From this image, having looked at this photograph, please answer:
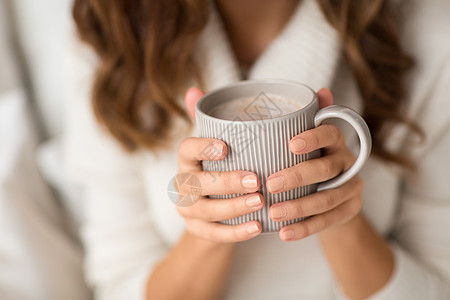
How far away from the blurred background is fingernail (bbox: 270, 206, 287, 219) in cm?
55

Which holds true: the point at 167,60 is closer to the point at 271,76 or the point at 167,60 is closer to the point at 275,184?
the point at 271,76

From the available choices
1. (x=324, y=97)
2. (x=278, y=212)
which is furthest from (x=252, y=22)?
(x=278, y=212)

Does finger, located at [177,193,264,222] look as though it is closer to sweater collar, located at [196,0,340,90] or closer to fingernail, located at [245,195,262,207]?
fingernail, located at [245,195,262,207]

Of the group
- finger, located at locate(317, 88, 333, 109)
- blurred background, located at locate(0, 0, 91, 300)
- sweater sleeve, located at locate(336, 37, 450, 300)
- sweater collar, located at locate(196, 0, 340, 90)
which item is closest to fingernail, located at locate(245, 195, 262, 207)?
finger, located at locate(317, 88, 333, 109)

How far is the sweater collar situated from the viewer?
58 cm

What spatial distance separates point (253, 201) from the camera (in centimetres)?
35

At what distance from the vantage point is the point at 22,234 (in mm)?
763

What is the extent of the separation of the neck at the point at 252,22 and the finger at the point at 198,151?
391 mm

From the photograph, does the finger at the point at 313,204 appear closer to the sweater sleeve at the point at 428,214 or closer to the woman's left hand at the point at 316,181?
the woman's left hand at the point at 316,181

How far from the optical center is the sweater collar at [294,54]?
58cm

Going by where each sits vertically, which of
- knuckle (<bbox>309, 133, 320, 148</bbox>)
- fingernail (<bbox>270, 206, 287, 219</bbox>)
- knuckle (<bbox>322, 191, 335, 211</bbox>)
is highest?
knuckle (<bbox>309, 133, 320, 148</bbox>)

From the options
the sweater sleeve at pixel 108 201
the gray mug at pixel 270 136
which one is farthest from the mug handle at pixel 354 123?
the sweater sleeve at pixel 108 201

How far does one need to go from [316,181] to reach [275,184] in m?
0.04

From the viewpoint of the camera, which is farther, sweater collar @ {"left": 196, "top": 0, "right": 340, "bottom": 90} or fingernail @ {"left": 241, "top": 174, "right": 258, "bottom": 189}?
sweater collar @ {"left": 196, "top": 0, "right": 340, "bottom": 90}
